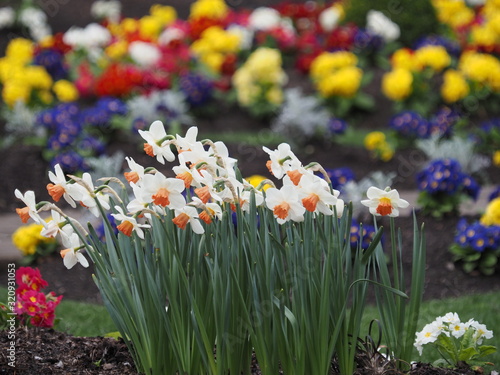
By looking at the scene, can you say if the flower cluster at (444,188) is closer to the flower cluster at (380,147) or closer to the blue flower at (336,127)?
the flower cluster at (380,147)

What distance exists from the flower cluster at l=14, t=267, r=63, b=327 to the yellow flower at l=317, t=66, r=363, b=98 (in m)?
5.77

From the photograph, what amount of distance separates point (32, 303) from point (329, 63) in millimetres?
6244

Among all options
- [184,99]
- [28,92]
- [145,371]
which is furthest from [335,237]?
[28,92]

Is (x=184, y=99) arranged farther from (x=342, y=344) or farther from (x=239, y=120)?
(x=342, y=344)

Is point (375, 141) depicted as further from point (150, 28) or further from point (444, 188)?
point (150, 28)

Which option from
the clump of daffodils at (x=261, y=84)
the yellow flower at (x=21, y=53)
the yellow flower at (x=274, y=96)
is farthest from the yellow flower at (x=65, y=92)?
the yellow flower at (x=274, y=96)

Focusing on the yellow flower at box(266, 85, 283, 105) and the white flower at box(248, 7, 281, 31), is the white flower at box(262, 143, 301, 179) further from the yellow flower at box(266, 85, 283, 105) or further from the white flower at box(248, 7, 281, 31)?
the white flower at box(248, 7, 281, 31)

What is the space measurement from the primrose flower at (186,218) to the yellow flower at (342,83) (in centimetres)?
→ 634

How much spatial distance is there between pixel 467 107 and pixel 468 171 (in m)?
2.18

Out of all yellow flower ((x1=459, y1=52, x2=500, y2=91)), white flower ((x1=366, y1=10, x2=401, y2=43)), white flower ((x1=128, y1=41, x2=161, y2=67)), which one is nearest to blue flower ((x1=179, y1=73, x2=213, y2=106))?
white flower ((x1=128, y1=41, x2=161, y2=67))

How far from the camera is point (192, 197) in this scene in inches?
89.5

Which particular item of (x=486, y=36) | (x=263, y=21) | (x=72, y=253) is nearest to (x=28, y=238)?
(x=72, y=253)

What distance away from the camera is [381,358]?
2.60 metres

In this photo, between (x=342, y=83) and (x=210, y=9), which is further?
(x=210, y=9)
